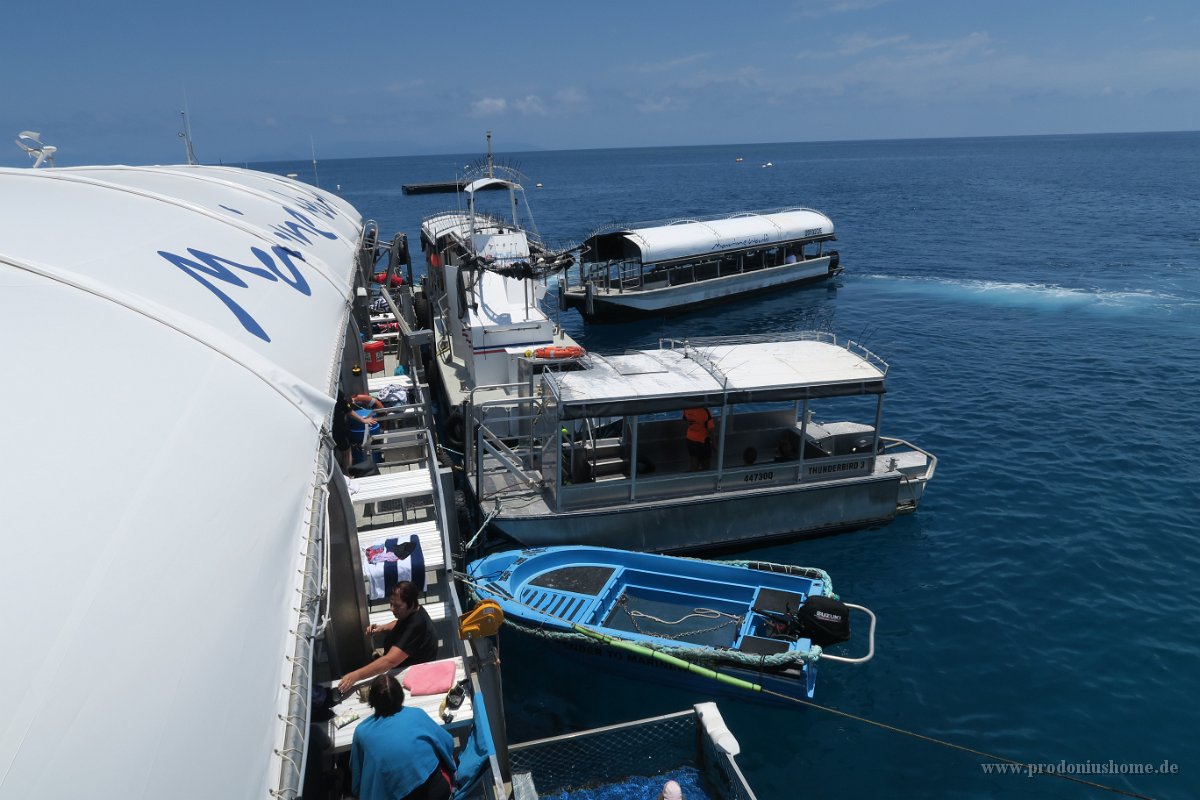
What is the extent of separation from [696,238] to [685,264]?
4.96 feet

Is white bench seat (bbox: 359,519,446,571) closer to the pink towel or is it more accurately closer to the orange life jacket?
the pink towel

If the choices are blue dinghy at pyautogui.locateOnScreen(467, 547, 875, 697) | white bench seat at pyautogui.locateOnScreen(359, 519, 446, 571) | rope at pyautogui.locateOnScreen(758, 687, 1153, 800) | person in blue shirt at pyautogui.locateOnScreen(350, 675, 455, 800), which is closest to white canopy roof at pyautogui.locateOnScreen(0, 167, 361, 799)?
person in blue shirt at pyautogui.locateOnScreen(350, 675, 455, 800)

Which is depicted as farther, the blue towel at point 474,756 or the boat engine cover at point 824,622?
the boat engine cover at point 824,622

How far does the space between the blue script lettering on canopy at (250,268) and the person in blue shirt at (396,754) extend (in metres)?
4.10

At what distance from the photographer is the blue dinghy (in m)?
12.0

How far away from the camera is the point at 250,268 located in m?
10.4

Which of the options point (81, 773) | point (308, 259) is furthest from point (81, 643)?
point (308, 259)

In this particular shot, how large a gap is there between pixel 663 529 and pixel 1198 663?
32.3ft

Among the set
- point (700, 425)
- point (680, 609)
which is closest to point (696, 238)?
point (700, 425)

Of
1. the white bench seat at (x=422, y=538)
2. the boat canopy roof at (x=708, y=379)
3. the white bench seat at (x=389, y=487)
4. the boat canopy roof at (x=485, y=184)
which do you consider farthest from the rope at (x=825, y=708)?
the boat canopy roof at (x=485, y=184)

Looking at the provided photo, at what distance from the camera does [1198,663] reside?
13.4m

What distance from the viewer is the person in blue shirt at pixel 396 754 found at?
20.3ft

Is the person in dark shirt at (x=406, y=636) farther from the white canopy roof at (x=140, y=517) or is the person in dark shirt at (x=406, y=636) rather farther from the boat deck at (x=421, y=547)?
the white canopy roof at (x=140, y=517)

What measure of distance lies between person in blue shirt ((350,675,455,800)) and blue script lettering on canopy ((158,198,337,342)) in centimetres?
410
